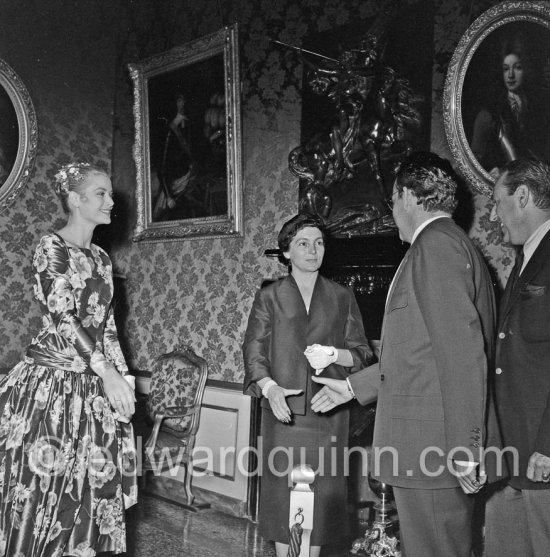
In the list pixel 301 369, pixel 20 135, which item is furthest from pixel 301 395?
pixel 20 135

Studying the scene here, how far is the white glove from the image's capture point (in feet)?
9.61

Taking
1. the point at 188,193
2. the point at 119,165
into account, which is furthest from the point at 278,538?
the point at 119,165

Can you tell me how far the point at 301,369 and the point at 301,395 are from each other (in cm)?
12

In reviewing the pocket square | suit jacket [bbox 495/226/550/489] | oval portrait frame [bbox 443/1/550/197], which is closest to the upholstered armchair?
oval portrait frame [bbox 443/1/550/197]

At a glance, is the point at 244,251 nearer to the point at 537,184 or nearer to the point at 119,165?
the point at 119,165

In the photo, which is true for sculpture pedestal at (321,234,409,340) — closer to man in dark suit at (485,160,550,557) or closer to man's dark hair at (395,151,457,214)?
man in dark suit at (485,160,550,557)

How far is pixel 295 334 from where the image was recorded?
3.20 m

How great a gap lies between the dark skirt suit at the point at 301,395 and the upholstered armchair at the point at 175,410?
1.56m

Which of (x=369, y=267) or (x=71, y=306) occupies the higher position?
(x=369, y=267)

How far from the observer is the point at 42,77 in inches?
216

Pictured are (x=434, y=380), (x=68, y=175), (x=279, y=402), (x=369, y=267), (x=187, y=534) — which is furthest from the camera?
(x=187, y=534)

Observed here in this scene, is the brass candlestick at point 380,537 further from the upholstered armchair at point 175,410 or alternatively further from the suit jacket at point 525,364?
the upholstered armchair at point 175,410

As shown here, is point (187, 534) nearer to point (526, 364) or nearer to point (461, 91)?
point (526, 364)

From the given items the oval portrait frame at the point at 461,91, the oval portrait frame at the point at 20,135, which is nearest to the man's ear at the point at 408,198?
the oval portrait frame at the point at 461,91
